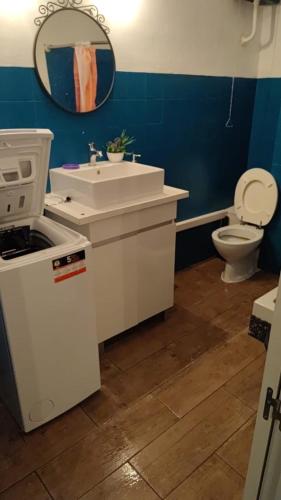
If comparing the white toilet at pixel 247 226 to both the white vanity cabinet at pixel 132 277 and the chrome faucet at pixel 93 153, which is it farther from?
the chrome faucet at pixel 93 153

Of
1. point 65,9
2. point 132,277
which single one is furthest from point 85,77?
point 132,277

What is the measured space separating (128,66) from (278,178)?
4.69 ft

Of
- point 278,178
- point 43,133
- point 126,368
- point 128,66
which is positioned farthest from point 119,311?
point 278,178

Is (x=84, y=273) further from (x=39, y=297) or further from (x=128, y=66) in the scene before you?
(x=128, y=66)

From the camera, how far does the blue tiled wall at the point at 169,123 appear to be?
1.82 meters

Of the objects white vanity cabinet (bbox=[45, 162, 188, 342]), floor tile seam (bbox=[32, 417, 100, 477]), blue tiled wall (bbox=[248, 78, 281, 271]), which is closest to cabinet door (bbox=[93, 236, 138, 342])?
white vanity cabinet (bbox=[45, 162, 188, 342])

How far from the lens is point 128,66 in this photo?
212cm

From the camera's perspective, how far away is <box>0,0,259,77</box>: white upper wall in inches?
66.3

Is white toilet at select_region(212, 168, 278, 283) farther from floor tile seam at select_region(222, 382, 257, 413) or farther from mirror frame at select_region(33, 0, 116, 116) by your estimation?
mirror frame at select_region(33, 0, 116, 116)

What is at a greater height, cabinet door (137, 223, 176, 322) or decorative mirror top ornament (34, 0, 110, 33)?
decorative mirror top ornament (34, 0, 110, 33)

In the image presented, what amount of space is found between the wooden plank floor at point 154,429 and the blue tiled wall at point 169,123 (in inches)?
44.0

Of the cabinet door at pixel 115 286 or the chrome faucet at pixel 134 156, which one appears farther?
the chrome faucet at pixel 134 156

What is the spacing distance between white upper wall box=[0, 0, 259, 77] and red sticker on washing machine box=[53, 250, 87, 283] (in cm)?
101

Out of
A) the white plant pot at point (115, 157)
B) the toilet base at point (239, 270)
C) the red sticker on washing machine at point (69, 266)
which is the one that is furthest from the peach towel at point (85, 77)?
the toilet base at point (239, 270)
